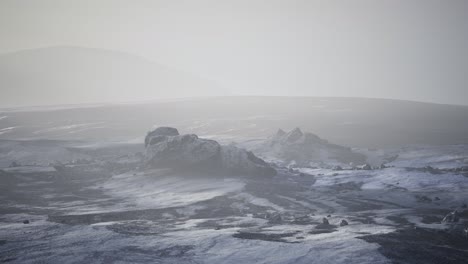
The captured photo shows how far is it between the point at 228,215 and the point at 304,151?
31170mm

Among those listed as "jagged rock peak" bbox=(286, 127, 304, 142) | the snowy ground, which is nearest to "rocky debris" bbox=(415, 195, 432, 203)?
the snowy ground

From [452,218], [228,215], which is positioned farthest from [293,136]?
[452,218]

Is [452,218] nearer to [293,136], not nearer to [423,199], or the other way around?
[423,199]

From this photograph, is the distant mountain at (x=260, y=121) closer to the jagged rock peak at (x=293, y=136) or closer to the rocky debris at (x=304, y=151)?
the rocky debris at (x=304, y=151)

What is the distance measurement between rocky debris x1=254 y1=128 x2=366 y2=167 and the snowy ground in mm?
11246

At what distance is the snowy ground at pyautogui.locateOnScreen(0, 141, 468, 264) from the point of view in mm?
14133

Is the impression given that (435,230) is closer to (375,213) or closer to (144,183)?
(375,213)

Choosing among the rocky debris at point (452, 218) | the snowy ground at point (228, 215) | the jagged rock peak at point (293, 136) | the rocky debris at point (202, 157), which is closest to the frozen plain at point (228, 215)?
the snowy ground at point (228, 215)

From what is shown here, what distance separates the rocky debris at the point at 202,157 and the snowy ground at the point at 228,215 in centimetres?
130

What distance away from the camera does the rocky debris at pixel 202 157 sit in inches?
1357

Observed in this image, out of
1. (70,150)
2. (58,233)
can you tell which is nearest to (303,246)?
(58,233)

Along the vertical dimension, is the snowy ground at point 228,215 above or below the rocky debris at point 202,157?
below

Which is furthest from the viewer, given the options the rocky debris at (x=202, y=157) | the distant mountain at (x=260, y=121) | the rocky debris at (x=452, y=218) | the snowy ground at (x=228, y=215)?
the distant mountain at (x=260, y=121)

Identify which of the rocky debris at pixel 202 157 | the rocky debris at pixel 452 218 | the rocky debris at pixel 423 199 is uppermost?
the rocky debris at pixel 202 157
